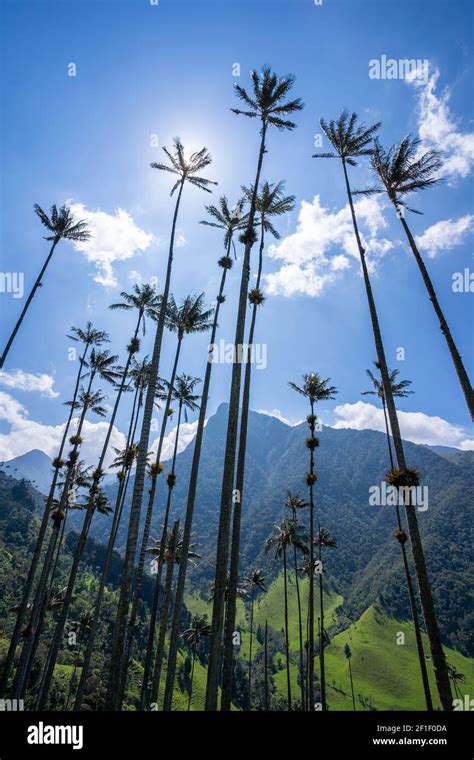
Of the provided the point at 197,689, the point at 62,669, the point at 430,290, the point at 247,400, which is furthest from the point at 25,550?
the point at 430,290

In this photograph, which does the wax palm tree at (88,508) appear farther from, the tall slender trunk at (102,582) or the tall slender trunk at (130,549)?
the tall slender trunk at (130,549)

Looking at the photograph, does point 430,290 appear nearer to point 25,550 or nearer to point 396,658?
point 25,550

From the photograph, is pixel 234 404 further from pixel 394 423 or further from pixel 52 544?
pixel 52 544

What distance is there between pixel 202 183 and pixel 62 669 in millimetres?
91942

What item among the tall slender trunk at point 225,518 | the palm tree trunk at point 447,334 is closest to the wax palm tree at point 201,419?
the tall slender trunk at point 225,518

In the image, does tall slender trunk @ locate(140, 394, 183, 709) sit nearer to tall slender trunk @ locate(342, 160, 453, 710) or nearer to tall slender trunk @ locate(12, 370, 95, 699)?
tall slender trunk @ locate(12, 370, 95, 699)

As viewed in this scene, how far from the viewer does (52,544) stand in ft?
94.1

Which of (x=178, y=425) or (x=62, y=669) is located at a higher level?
(x=178, y=425)

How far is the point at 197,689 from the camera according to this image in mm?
94938

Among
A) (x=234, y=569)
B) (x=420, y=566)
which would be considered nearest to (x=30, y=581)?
(x=234, y=569)

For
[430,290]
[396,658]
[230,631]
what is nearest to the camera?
[230,631]
